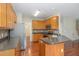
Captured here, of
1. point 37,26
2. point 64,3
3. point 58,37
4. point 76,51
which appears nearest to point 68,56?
point 76,51

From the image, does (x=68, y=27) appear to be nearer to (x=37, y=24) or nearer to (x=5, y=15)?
(x=37, y=24)

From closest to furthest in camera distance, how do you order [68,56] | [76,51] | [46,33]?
[68,56]
[76,51]
[46,33]

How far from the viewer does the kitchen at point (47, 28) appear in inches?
68.4

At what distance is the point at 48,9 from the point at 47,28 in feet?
1.03

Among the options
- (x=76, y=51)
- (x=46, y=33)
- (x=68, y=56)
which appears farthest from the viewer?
(x=46, y=33)

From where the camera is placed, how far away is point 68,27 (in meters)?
1.82

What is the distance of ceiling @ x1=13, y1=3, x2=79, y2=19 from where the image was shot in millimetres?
1686

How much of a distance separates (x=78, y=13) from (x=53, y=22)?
16.2 inches

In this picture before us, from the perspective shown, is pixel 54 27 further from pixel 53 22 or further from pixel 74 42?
pixel 74 42

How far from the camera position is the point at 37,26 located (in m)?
1.84

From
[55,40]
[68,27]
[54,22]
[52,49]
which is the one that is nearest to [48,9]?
[54,22]

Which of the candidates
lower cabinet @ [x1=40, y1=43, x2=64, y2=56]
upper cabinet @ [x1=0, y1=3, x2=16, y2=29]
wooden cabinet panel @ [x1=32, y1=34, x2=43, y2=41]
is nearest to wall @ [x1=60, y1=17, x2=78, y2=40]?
lower cabinet @ [x1=40, y1=43, x2=64, y2=56]

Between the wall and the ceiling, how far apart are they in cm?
7

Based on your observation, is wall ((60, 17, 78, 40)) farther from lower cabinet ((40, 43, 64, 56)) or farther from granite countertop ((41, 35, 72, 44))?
lower cabinet ((40, 43, 64, 56))
